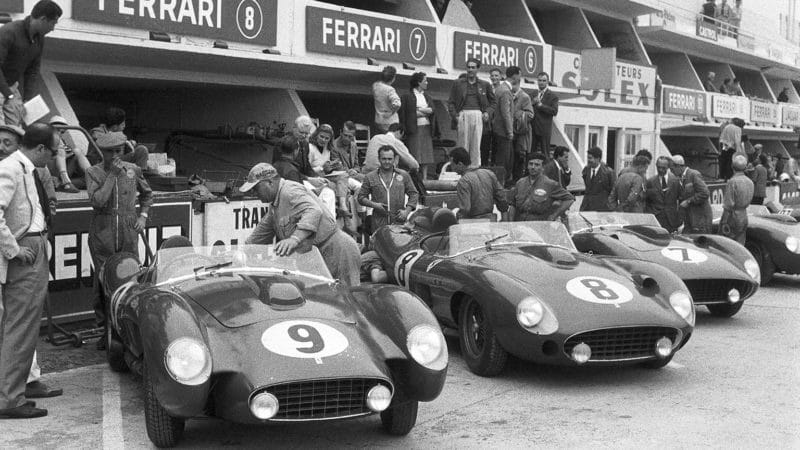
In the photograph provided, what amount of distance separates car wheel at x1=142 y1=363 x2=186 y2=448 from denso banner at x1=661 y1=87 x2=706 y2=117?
21967 millimetres

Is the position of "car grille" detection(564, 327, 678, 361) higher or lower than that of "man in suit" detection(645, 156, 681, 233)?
lower

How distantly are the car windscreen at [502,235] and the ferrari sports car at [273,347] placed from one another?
1.89m

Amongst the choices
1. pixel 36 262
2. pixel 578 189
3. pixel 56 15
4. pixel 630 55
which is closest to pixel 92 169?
pixel 56 15

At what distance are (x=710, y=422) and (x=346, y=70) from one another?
378 inches

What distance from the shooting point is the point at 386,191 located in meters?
9.91

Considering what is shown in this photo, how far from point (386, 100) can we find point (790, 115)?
2633 cm

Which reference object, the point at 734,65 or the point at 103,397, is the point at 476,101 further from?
the point at 734,65

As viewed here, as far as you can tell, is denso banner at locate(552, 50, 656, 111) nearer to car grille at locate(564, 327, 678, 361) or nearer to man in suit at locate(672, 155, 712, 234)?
man in suit at locate(672, 155, 712, 234)

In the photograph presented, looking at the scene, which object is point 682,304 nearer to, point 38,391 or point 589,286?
point 589,286

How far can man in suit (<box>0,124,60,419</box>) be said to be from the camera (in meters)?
5.57

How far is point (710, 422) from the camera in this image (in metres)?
5.51

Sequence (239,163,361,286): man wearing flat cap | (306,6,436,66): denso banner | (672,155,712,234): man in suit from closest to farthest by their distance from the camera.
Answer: (239,163,361,286): man wearing flat cap < (672,155,712,234): man in suit < (306,6,436,66): denso banner

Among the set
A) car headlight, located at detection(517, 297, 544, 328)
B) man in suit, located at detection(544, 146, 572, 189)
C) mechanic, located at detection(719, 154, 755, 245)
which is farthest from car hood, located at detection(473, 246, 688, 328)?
man in suit, located at detection(544, 146, 572, 189)

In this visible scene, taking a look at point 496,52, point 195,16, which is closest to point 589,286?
point 195,16
